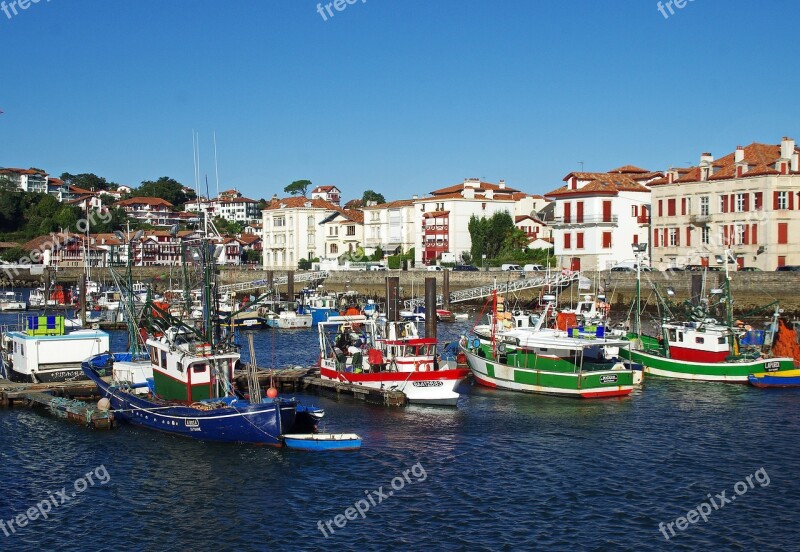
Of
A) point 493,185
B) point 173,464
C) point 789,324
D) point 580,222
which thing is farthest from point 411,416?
point 493,185

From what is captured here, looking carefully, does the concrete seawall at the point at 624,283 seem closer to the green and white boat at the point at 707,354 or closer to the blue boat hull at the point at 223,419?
the green and white boat at the point at 707,354

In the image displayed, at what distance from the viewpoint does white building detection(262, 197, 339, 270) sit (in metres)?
144

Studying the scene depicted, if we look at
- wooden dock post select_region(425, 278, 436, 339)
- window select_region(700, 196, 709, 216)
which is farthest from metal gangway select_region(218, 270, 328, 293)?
wooden dock post select_region(425, 278, 436, 339)

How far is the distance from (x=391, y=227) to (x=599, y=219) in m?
47.4

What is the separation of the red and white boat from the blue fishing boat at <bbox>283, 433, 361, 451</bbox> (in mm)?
8163

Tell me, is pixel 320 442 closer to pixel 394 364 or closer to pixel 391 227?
→ pixel 394 364

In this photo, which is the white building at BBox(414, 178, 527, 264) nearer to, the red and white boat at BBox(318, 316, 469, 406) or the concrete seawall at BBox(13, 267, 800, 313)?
the concrete seawall at BBox(13, 267, 800, 313)

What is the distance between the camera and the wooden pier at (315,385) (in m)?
40.0

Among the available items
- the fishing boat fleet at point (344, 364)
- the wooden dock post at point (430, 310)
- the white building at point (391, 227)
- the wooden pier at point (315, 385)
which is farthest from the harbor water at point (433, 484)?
the white building at point (391, 227)

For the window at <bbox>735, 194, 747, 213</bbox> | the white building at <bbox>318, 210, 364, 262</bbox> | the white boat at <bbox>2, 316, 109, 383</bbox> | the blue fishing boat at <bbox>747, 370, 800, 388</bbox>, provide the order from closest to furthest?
1. the blue fishing boat at <bbox>747, 370, 800, 388</bbox>
2. the white boat at <bbox>2, 316, 109, 383</bbox>
3. the window at <bbox>735, 194, 747, 213</bbox>
4. the white building at <bbox>318, 210, 364, 262</bbox>

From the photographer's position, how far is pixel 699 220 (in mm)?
85562

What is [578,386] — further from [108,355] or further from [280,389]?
[108,355]

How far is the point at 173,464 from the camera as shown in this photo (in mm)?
30844

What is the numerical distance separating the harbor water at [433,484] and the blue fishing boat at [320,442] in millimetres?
423
